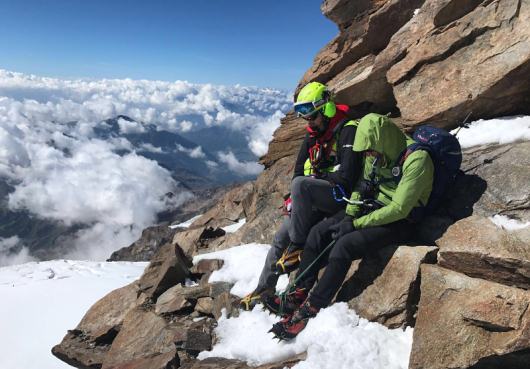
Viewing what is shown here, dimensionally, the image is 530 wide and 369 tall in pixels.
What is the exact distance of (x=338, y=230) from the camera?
9930 mm

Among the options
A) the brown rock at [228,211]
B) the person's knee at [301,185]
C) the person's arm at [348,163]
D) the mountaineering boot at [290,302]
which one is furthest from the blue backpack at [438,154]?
the brown rock at [228,211]

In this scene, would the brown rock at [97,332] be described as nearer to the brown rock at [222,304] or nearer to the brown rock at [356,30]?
the brown rock at [222,304]

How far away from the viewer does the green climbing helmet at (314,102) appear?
1076cm

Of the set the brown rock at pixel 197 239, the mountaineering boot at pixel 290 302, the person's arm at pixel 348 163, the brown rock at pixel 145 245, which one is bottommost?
the brown rock at pixel 145 245

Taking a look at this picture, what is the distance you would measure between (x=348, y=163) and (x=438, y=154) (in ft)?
6.66

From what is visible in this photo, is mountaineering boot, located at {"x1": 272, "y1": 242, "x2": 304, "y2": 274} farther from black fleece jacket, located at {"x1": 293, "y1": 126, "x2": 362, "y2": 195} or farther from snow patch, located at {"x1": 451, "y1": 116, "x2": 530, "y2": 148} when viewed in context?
snow patch, located at {"x1": 451, "y1": 116, "x2": 530, "y2": 148}

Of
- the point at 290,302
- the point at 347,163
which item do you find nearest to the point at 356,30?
the point at 347,163

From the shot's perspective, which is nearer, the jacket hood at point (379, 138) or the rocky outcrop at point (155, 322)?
the jacket hood at point (379, 138)

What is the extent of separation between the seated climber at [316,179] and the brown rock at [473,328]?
342cm

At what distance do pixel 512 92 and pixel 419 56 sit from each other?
3.95 meters

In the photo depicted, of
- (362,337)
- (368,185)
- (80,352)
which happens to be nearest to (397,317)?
(362,337)

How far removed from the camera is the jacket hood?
9.40 metres

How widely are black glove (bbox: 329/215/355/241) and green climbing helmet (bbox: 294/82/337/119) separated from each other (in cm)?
293

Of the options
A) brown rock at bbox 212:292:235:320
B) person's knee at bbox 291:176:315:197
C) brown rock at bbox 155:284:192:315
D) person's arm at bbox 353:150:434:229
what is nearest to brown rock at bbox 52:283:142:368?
brown rock at bbox 155:284:192:315
